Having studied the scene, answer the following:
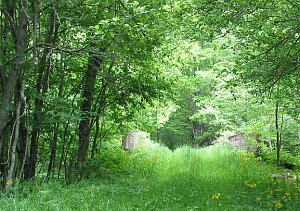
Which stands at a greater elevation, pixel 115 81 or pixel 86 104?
pixel 115 81

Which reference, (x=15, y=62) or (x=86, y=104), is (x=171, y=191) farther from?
(x=15, y=62)

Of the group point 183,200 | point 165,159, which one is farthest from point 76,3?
point 165,159

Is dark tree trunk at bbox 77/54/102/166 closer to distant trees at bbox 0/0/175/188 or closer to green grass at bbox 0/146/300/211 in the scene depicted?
distant trees at bbox 0/0/175/188

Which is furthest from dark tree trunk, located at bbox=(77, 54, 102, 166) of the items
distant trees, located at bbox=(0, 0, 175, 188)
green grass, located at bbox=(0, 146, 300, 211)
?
green grass, located at bbox=(0, 146, 300, 211)

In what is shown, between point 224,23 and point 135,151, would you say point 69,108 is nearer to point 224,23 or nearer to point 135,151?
point 224,23

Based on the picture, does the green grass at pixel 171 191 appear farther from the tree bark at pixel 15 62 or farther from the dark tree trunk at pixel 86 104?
the tree bark at pixel 15 62

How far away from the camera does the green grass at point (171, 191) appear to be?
184 inches

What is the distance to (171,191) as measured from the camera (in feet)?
20.9

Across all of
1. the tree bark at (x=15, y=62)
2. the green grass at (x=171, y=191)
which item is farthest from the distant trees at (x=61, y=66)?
the green grass at (x=171, y=191)

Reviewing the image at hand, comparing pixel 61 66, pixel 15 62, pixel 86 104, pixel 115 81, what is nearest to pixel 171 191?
pixel 115 81

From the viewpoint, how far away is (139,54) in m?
6.16

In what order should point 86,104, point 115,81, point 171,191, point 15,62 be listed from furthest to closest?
point 86,104
point 115,81
point 171,191
point 15,62

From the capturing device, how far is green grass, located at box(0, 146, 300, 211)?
4.67 meters

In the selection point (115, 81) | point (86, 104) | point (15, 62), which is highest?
point (15, 62)
